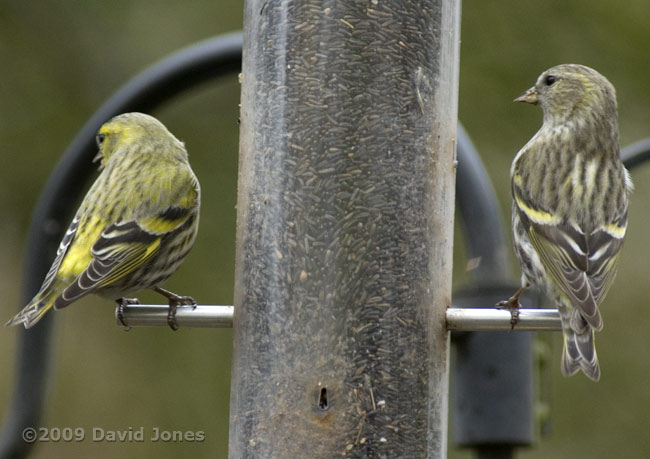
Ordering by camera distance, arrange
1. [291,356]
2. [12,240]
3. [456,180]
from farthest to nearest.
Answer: [12,240] < [456,180] < [291,356]

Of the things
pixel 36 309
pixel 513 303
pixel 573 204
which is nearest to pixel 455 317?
pixel 513 303

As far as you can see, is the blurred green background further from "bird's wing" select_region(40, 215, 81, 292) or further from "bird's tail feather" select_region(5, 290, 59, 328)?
"bird's tail feather" select_region(5, 290, 59, 328)

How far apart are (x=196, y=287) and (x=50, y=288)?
365cm

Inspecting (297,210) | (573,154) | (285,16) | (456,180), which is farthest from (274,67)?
(573,154)

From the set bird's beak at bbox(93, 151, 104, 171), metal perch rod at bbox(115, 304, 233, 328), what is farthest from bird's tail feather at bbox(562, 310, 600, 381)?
bird's beak at bbox(93, 151, 104, 171)

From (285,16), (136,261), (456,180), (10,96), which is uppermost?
(10,96)

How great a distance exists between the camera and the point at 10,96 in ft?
27.8

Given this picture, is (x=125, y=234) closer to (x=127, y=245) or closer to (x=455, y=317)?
(x=127, y=245)

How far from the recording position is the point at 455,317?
13.5 feet

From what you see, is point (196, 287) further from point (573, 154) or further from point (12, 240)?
point (573, 154)

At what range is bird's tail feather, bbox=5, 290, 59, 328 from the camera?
4457 millimetres

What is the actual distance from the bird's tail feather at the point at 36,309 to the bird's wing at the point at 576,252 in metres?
1.74

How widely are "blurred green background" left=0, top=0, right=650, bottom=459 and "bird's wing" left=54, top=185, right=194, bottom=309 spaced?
321 cm

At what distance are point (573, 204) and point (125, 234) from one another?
1.67 metres
